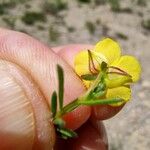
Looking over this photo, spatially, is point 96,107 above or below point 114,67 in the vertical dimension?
below

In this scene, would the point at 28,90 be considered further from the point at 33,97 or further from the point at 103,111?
the point at 103,111

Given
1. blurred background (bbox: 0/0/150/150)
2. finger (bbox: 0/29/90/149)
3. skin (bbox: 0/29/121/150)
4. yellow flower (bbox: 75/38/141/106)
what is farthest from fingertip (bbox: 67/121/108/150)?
blurred background (bbox: 0/0/150/150)

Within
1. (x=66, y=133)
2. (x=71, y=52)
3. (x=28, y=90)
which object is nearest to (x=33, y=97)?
(x=28, y=90)

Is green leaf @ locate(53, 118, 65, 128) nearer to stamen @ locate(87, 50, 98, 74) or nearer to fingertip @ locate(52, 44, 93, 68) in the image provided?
stamen @ locate(87, 50, 98, 74)

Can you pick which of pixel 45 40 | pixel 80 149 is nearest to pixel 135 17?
pixel 45 40

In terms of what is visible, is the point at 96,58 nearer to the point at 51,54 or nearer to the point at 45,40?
the point at 51,54
